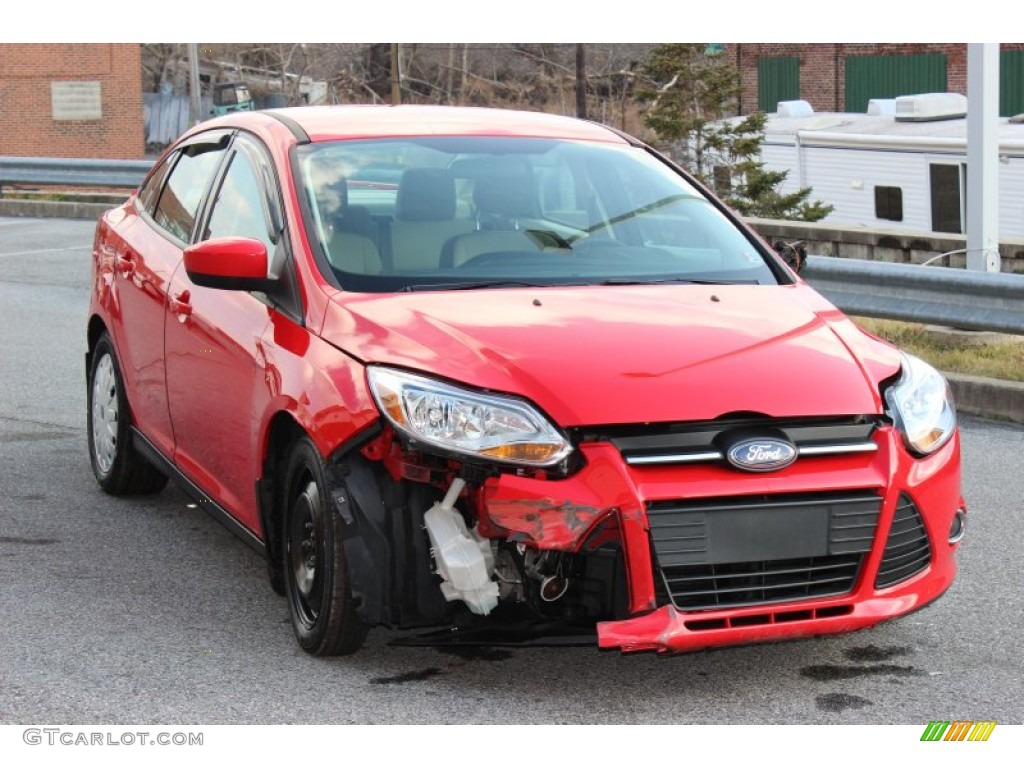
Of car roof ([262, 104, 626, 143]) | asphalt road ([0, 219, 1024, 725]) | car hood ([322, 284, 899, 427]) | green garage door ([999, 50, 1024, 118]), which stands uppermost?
green garage door ([999, 50, 1024, 118])

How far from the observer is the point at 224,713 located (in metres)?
4.64

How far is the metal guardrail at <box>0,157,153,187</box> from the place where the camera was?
2411 cm

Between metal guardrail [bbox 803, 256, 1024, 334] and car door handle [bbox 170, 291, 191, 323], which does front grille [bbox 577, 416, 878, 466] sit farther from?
metal guardrail [bbox 803, 256, 1024, 334]

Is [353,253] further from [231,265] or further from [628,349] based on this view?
[628,349]

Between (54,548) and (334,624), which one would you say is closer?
(334,624)

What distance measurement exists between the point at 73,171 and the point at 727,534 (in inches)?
874

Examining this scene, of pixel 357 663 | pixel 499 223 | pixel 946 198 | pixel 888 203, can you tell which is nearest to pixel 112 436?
pixel 499 223

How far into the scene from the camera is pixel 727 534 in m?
4.50

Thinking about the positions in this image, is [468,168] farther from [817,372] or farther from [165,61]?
[165,61]

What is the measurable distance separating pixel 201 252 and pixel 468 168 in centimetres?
107

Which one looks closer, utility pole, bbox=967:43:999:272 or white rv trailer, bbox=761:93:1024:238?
utility pole, bbox=967:43:999:272

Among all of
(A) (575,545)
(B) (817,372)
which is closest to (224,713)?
(A) (575,545)

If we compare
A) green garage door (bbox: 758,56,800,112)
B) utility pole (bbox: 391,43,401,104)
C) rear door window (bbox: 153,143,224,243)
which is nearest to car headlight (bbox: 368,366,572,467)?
rear door window (bbox: 153,143,224,243)

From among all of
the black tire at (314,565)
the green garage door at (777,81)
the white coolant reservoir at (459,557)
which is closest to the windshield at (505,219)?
the black tire at (314,565)
